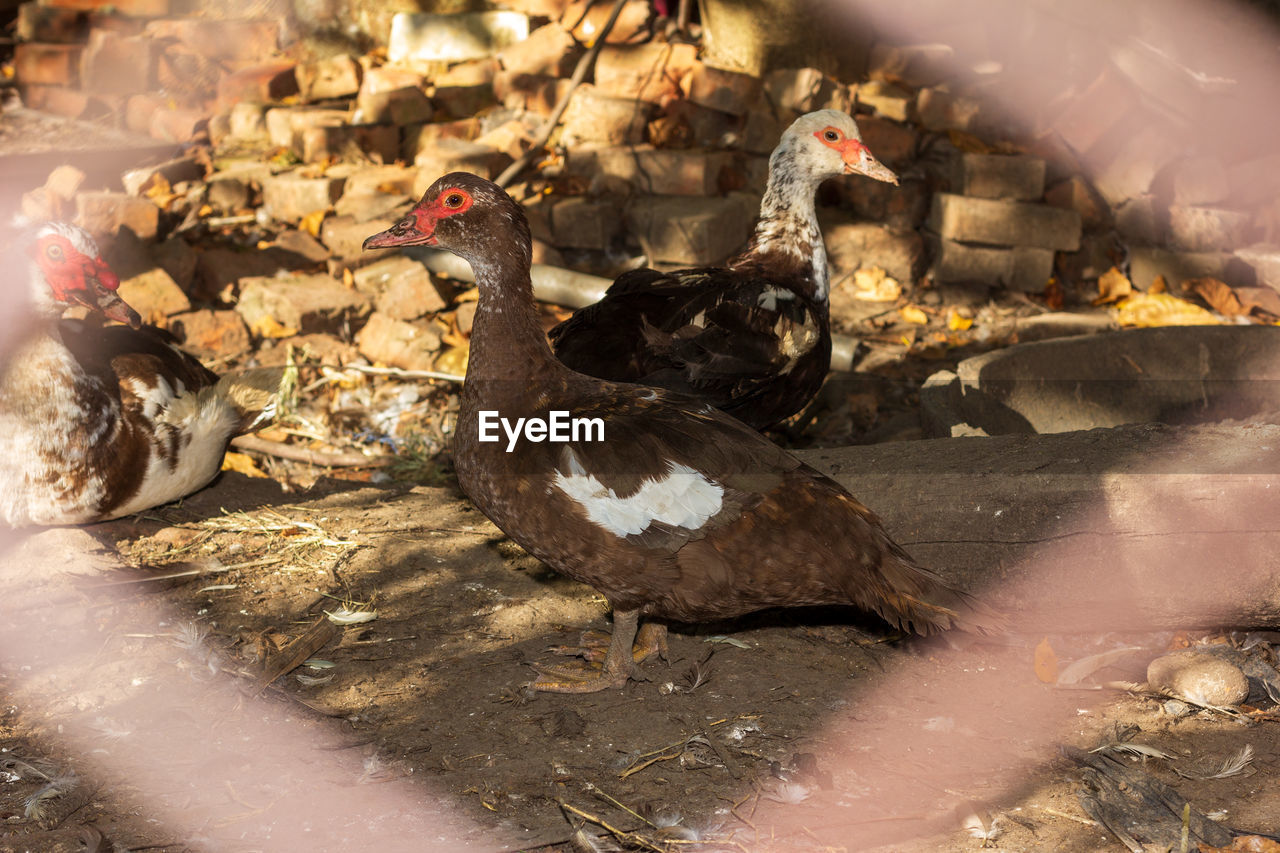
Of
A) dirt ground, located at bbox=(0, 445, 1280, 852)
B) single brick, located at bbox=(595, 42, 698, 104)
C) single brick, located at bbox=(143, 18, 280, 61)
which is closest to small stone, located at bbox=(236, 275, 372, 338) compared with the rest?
single brick, located at bbox=(595, 42, 698, 104)

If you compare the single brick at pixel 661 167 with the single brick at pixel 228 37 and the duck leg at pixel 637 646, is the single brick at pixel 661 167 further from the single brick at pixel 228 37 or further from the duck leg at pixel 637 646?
the single brick at pixel 228 37

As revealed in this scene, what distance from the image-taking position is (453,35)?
27.6ft

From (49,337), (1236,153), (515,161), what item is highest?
(1236,153)

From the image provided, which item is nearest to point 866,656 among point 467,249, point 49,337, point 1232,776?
point 1232,776

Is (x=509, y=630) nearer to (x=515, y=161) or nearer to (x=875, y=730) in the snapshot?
(x=875, y=730)

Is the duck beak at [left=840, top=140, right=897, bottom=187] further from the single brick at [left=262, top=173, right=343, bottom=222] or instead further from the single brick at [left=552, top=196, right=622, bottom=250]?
the single brick at [left=262, top=173, right=343, bottom=222]

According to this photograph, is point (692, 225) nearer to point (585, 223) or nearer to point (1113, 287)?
point (585, 223)

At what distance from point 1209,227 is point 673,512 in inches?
181

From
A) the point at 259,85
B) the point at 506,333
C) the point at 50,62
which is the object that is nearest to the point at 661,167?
the point at 506,333

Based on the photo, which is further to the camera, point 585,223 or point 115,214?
point 585,223

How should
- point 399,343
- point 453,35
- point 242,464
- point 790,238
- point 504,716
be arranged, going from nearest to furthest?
1. point 504,716
2. point 790,238
3. point 242,464
4. point 399,343
5. point 453,35

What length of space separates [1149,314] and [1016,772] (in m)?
3.78

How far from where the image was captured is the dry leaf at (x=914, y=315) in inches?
244

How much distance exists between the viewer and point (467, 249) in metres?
3.22
